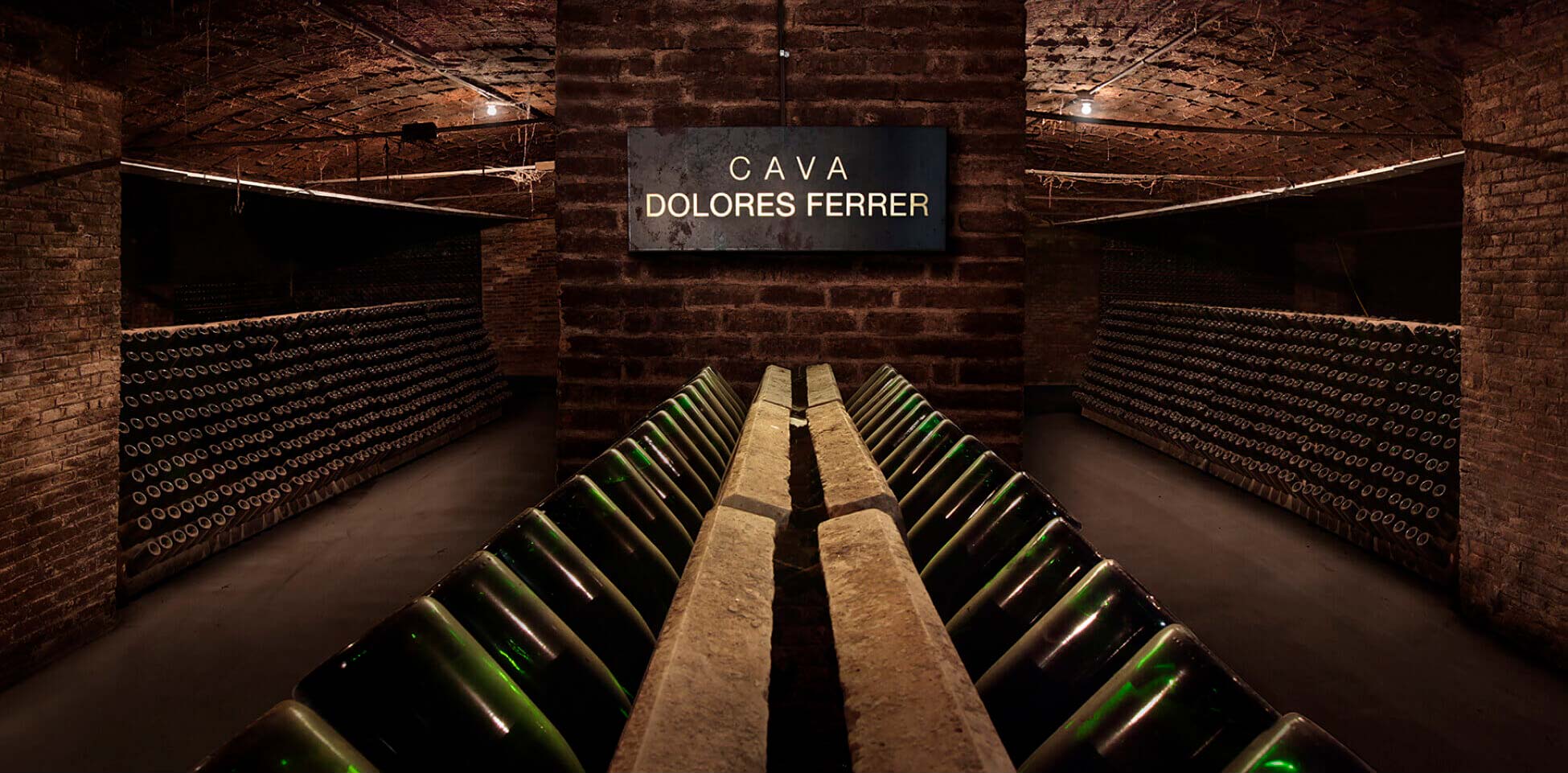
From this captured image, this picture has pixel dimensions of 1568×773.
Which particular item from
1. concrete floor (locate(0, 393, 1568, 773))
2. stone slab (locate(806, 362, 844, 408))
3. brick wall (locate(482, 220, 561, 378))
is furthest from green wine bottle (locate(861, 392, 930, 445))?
brick wall (locate(482, 220, 561, 378))

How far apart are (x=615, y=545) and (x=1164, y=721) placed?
745 millimetres

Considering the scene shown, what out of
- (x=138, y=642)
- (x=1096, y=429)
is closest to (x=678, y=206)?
(x=138, y=642)

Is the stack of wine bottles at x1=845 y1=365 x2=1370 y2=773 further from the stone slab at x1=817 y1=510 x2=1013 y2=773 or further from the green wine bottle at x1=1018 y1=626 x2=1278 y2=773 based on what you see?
the stone slab at x1=817 y1=510 x2=1013 y2=773

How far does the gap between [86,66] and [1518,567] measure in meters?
7.49

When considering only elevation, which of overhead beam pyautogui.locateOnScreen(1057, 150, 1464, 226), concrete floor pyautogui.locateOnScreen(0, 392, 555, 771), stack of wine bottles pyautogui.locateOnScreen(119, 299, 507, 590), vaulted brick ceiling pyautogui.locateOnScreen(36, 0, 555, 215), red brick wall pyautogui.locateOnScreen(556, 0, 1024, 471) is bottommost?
concrete floor pyautogui.locateOnScreen(0, 392, 555, 771)

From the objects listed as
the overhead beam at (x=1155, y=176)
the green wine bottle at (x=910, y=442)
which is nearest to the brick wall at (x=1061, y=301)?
the overhead beam at (x=1155, y=176)

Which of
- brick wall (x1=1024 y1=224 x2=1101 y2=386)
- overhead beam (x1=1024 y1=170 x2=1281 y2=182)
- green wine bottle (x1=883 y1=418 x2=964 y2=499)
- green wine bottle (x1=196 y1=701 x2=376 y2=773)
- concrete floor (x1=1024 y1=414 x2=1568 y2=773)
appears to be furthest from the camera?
brick wall (x1=1024 y1=224 x2=1101 y2=386)

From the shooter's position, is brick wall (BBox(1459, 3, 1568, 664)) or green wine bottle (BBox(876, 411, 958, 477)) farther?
brick wall (BBox(1459, 3, 1568, 664))

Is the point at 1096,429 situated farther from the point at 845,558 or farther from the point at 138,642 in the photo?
the point at 845,558

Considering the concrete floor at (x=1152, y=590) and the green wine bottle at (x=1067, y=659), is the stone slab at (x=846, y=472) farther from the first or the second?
the concrete floor at (x=1152, y=590)

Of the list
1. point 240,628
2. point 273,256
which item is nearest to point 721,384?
point 240,628

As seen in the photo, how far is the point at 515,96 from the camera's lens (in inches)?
299

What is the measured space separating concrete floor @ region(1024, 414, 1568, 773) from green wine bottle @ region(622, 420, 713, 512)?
2.73 m

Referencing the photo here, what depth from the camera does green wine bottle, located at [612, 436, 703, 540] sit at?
4.98 ft
